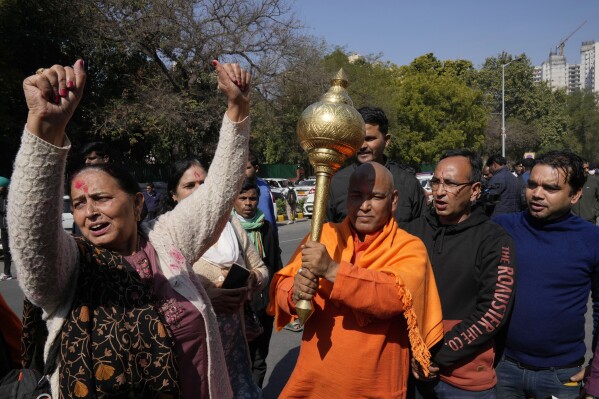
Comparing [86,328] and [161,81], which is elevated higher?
[161,81]

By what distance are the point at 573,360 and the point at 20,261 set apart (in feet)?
8.21

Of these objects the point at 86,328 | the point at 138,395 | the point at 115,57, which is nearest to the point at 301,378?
the point at 138,395

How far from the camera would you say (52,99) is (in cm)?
146

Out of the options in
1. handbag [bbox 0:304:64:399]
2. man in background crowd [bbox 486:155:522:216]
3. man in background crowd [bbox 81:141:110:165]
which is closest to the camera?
handbag [bbox 0:304:64:399]

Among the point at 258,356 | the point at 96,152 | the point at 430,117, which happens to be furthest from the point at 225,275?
the point at 430,117

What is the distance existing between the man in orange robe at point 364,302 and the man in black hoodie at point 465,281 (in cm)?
21

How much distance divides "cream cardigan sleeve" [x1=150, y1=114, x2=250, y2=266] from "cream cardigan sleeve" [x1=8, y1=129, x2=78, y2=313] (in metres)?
0.58

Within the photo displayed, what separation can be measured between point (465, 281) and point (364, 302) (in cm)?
69

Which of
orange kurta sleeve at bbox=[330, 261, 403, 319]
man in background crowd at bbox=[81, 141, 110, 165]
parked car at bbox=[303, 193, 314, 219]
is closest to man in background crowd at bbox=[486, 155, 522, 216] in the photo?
man in background crowd at bbox=[81, 141, 110, 165]

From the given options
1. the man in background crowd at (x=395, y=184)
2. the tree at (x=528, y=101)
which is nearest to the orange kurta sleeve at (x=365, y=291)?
the man in background crowd at (x=395, y=184)

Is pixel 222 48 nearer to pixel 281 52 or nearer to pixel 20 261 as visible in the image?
pixel 281 52

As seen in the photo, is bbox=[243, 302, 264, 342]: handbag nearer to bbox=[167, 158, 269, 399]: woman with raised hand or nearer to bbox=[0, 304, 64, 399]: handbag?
bbox=[167, 158, 269, 399]: woman with raised hand

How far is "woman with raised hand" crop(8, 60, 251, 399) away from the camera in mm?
1485

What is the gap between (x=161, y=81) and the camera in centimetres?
1977
